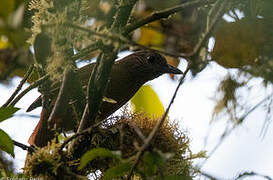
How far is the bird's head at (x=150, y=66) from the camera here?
3.90 meters

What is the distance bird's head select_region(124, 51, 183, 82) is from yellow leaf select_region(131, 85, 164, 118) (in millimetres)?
630

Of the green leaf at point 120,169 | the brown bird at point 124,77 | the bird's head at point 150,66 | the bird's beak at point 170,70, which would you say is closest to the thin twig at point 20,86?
the brown bird at point 124,77

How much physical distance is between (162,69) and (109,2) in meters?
2.00

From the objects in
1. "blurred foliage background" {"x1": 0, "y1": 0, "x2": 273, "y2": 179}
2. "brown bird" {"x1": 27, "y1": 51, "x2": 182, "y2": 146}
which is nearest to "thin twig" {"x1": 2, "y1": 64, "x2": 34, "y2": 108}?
"brown bird" {"x1": 27, "y1": 51, "x2": 182, "y2": 146}

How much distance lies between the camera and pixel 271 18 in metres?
1.74

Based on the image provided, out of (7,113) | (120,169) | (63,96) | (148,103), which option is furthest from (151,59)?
(120,169)

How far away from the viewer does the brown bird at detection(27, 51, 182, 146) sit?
3256mm

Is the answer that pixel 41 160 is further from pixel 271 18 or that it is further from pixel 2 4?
pixel 271 18

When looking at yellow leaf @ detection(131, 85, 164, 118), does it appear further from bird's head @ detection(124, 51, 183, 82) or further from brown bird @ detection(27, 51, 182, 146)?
bird's head @ detection(124, 51, 183, 82)

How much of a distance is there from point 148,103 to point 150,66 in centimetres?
92

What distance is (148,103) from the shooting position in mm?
3133

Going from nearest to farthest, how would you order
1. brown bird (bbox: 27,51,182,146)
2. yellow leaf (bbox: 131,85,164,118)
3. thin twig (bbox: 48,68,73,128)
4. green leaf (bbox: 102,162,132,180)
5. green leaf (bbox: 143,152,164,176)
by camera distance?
green leaf (bbox: 143,152,164,176), green leaf (bbox: 102,162,132,180), thin twig (bbox: 48,68,73,128), yellow leaf (bbox: 131,85,164,118), brown bird (bbox: 27,51,182,146)

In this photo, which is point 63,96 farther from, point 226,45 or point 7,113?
point 226,45

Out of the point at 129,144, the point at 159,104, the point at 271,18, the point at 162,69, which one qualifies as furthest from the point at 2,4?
the point at 162,69
